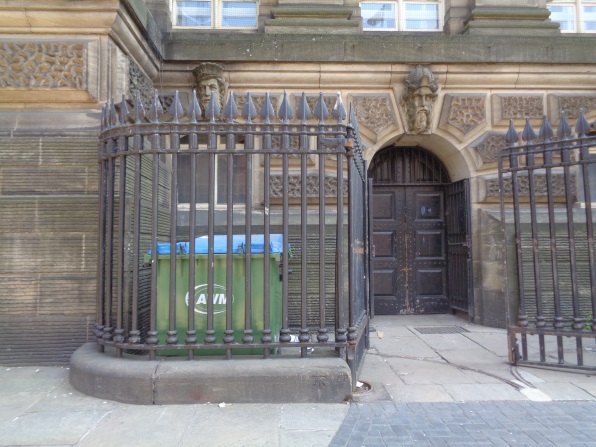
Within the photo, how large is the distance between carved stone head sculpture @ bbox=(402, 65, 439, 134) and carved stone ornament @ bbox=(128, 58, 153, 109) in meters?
3.90

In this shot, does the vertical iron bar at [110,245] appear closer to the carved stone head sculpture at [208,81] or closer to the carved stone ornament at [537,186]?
the carved stone head sculpture at [208,81]

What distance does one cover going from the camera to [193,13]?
759cm

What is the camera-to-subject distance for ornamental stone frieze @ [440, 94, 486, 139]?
7.15 meters

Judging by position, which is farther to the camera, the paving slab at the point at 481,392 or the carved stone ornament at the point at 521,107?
the carved stone ornament at the point at 521,107

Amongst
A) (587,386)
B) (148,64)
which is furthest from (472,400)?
(148,64)

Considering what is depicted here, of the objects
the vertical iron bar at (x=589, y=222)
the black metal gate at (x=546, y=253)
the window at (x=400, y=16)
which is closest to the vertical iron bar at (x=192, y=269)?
the black metal gate at (x=546, y=253)

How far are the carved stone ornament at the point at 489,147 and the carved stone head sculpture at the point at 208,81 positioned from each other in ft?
13.5

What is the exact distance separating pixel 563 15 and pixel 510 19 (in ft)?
4.33

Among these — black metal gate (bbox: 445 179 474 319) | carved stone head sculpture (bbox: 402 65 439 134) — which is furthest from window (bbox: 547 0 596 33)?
black metal gate (bbox: 445 179 474 319)

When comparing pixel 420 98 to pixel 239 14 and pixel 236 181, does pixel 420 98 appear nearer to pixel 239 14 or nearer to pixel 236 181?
pixel 236 181

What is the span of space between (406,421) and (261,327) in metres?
1.54

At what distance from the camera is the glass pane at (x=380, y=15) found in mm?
7754

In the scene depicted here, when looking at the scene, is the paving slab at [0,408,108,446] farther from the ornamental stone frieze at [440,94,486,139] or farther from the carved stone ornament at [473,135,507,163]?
the carved stone ornament at [473,135,507,163]

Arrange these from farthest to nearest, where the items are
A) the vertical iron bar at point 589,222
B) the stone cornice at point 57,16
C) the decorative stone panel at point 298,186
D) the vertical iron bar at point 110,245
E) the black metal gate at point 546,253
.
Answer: the decorative stone panel at point 298,186 < the stone cornice at point 57,16 < the black metal gate at point 546,253 < the vertical iron bar at point 589,222 < the vertical iron bar at point 110,245
